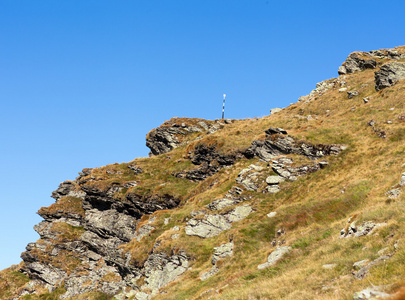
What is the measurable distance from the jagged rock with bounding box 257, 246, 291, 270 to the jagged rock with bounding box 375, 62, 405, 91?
170 ft

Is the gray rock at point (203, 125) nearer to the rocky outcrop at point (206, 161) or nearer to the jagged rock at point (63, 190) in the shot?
the rocky outcrop at point (206, 161)

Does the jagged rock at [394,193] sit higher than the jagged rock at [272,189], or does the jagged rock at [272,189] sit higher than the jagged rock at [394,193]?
the jagged rock at [272,189]

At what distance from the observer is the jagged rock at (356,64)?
88.6 metres

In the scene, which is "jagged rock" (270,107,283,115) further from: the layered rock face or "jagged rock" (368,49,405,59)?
the layered rock face

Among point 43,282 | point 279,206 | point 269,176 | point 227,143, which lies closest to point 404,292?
point 279,206

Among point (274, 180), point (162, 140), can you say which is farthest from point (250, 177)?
point (162, 140)

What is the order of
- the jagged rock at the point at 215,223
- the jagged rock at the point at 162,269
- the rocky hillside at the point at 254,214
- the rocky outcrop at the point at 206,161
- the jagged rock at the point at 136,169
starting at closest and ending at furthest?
the rocky hillside at the point at 254,214 → the jagged rock at the point at 162,269 → the jagged rock at the point at 215,223 → the rocky outcrop at the point at 206,161 → the jagged rock at the point at 136,169

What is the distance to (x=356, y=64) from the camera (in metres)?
91.9

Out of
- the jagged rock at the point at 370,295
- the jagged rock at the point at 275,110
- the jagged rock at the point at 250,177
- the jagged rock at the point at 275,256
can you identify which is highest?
the jagged rock at the point at 275,110

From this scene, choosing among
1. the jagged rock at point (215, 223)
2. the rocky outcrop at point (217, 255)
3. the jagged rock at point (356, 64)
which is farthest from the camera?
the jagged rock at point (356, 64)

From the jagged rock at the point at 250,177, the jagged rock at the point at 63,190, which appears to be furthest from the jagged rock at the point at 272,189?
the jagged rock at the point at 63,190

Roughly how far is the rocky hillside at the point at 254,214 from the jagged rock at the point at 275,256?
14cm

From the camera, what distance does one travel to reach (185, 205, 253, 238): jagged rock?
147 feet

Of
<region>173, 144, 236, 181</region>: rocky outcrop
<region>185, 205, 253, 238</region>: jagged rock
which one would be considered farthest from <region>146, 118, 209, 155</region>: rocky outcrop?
<region>185, 205, 253, 238</region>: jagged rock
